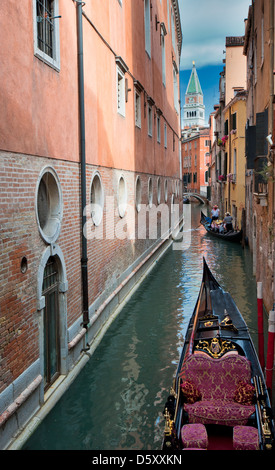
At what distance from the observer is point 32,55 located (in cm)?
516

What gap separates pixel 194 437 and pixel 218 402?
58 centimetres

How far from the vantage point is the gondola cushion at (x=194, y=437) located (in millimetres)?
4059

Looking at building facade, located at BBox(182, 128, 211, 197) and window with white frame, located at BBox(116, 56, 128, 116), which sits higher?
building facade, located at BBox(182, 128, 211, 197)

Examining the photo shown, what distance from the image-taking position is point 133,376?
22.3 ft

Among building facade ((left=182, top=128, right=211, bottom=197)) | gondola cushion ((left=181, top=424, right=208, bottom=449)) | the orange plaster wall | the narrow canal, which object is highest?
building facade ((left=182, top=128, right=211, bottom=197))

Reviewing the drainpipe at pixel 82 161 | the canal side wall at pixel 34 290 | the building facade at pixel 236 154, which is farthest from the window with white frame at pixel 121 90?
the building facade at pixel 236 154

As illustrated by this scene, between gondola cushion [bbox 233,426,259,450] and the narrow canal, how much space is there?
1225mm

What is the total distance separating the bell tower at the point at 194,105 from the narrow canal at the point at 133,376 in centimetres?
10543

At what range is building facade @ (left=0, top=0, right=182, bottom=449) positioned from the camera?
15.3ft

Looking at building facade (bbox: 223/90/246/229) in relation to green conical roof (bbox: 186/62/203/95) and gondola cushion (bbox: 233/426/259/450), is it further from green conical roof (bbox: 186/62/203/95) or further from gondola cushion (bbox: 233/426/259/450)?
green conical roof (bbox: 186/62/203/95)

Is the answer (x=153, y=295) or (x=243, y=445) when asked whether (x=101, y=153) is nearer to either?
(x=153, y=295)

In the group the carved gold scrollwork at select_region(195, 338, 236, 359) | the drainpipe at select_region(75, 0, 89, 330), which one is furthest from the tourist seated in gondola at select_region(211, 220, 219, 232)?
the carved gold scrollwork at select_region(195, 338, 236, 359)

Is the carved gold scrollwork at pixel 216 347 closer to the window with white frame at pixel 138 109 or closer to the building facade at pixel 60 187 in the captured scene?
the building facade at pixel 60 187

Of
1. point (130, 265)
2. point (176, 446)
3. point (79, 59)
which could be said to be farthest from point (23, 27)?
point (130, 265)
